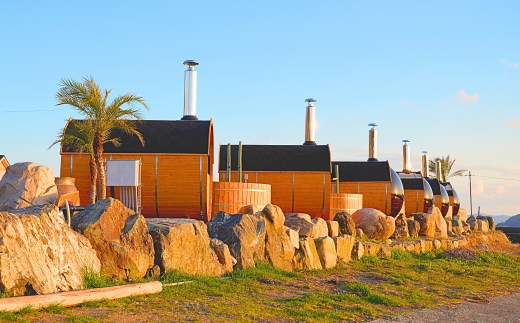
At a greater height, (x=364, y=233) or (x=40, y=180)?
(x=40, y=180)

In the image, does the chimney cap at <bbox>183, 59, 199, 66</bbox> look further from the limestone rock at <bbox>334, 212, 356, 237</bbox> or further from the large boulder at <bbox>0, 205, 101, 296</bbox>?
the large boulder at <bbox>0, 205, 101, 296</bbox>

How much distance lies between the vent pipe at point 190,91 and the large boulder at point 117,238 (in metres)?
10.9

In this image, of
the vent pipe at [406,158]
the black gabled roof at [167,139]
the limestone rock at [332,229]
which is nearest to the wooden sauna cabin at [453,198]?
the vent pipe at [406,158]

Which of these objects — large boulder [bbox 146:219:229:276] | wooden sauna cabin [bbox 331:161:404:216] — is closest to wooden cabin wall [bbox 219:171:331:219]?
wooden sauna cabin [bbox 331:161:404:216]

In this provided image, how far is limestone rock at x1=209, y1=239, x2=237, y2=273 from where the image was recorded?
11.9 metres

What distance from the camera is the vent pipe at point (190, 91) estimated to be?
2119 cm

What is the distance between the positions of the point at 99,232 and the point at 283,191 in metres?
14.6

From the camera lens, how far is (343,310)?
9.50m

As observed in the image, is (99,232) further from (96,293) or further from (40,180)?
(40,180)

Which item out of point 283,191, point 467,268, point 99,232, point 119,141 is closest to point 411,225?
point 283,191

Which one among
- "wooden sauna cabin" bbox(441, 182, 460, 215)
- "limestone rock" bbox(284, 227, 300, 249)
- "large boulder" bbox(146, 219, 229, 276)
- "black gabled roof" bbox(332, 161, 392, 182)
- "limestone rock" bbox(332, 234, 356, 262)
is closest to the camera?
"large boulder" bbox(146, 219, 229, 276)

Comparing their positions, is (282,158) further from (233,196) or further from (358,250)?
(358,250)

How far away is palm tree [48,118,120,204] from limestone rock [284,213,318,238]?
6.20 metres

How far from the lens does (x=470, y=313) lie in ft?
33.3
